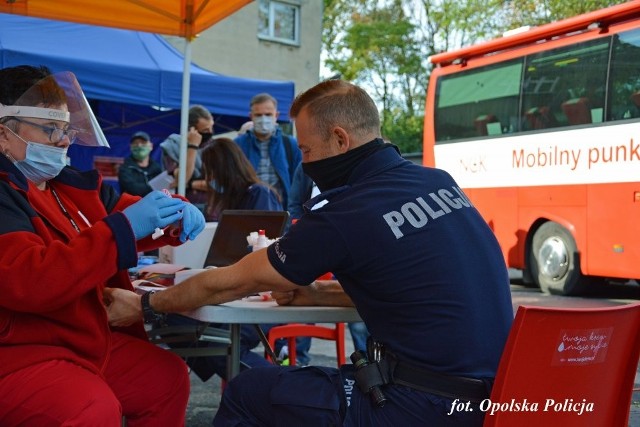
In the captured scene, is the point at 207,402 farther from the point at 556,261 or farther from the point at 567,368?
the point at 556,261

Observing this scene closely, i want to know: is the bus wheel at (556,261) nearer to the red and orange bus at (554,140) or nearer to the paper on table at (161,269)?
the red and orange bus at (554,140)

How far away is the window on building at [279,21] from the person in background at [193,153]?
51.3 feet

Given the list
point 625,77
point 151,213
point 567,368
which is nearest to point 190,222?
point 151,213

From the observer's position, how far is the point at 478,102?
12.2 metres

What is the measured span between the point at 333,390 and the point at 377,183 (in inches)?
22.2

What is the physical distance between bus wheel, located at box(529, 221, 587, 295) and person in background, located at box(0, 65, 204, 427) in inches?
339

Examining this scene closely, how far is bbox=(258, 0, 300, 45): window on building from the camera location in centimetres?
2227

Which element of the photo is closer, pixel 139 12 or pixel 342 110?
pixel 342 110

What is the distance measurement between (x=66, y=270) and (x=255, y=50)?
20.0 metres

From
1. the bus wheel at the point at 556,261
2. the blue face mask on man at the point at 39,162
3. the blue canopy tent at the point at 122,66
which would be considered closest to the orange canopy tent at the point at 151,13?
the blue canopy tent at the point at 122,66

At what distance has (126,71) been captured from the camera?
771 cm

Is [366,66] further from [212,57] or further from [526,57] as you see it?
[526,57]

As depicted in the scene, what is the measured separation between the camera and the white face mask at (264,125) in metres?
6.25

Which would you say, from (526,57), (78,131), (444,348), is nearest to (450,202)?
(444,348)
